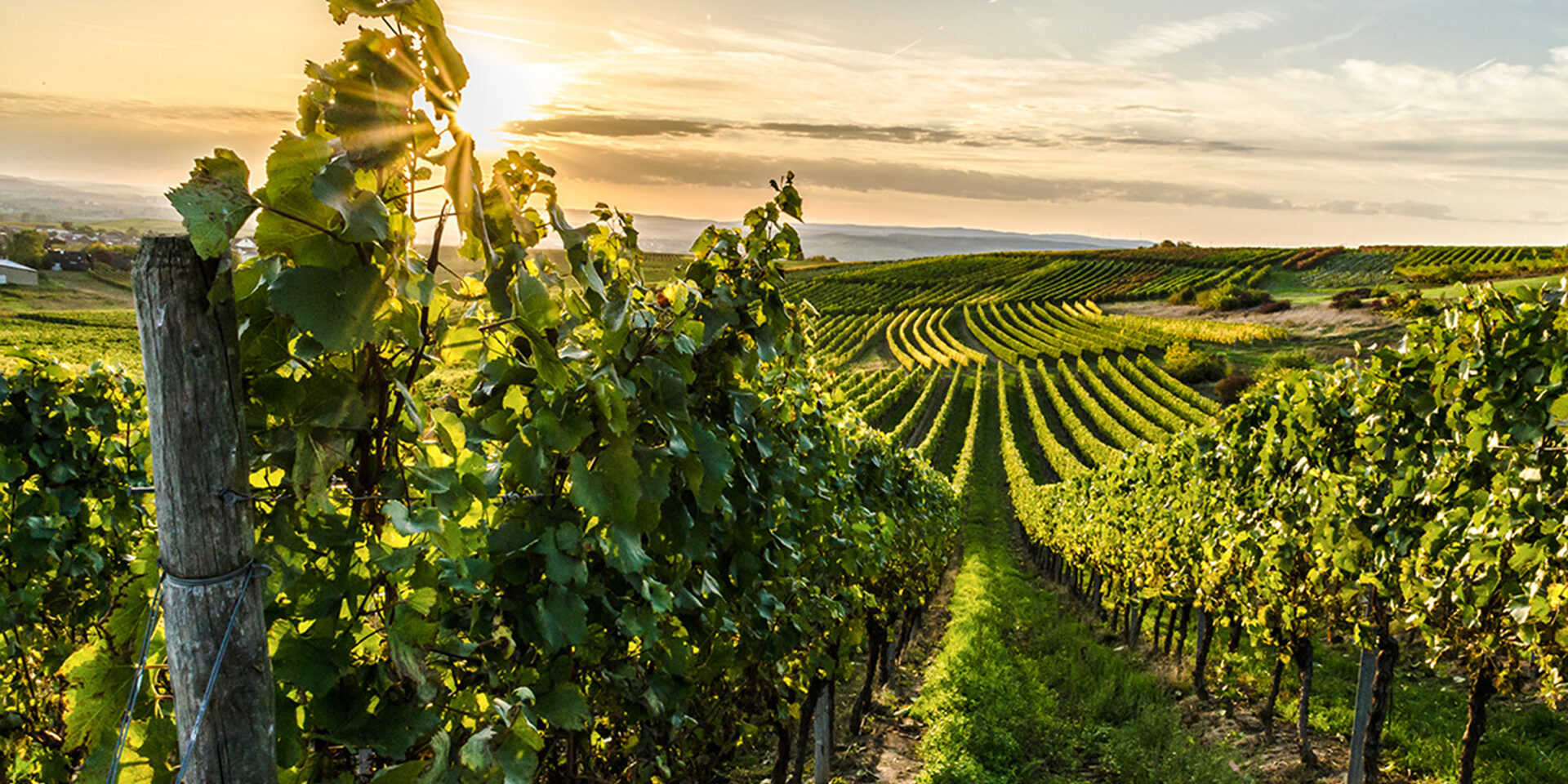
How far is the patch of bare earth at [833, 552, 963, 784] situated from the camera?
889cm

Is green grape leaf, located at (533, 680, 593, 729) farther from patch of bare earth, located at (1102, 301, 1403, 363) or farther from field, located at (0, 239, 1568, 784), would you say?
patch of bare earth, located at (1102, 301, 1403, 363)

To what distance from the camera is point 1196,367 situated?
175 ft

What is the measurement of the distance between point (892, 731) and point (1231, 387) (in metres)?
44.3

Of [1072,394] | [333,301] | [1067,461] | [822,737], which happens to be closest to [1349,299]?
[1072,394]

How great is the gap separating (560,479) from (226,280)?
1112mm

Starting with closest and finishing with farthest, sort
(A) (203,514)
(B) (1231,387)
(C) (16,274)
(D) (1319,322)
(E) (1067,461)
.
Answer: (A) (203,514) < (C) (16,274) < (E) (1067,461) < (B) (1231,387) < (D) (1319,322)

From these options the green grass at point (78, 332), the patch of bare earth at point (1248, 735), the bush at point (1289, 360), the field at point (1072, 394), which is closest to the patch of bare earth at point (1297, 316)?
the field at point (1072, 394)

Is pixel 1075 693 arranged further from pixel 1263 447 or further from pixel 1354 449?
pixel 1354 449

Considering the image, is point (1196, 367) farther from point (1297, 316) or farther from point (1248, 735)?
point (1248, 735)

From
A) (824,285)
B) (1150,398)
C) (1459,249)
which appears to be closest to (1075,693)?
(1150,398)

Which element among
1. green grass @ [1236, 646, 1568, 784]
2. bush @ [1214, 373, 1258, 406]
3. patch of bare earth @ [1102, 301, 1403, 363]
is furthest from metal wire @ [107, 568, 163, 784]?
patch of bare earth @ [1102, 301, 1403, 363]

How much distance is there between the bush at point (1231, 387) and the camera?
4550 cm

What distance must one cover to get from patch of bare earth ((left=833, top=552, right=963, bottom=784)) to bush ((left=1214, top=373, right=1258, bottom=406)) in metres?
36.8

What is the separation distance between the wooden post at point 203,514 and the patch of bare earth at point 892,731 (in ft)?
26.9
